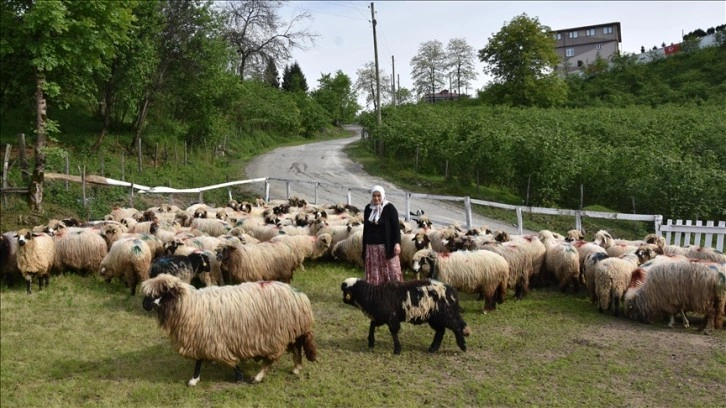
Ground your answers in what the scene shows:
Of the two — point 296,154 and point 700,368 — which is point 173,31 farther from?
point 700,368

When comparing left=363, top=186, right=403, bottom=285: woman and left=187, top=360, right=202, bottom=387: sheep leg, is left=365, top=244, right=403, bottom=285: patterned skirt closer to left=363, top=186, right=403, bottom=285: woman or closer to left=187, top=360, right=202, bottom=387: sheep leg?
left=363, top=186, right=403, bottom=285: woman

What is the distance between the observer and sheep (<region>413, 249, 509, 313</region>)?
9.41 m

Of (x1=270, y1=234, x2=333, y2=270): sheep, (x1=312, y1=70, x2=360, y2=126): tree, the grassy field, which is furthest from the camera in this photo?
(x1=312, y1=70, x2=360, y2=126): tree

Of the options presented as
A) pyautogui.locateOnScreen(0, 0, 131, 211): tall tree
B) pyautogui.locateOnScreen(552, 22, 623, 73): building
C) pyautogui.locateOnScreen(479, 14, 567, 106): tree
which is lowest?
pyautogui.locateOnScreen(0, 0, 131, 211): tall tree

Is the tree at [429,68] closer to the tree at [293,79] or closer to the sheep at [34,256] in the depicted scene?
the tree at [293,79]

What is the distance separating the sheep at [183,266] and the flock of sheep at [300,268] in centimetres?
2

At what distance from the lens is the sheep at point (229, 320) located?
6555mm

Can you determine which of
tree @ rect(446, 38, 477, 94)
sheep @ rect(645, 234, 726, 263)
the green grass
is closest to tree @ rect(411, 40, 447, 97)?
tree @ rect(446, 38, 477, 94)

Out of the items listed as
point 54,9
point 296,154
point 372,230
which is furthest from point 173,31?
point 372,230

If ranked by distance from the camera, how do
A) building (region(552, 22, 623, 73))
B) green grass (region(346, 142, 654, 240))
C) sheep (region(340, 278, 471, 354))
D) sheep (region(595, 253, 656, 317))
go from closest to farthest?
sheep (region(340, 278, 471, 354)), sheep (region(595, 253, 656, 317)), green grass (region(346, 142, 654, 240)), building (region(552, 22, 623, 73))

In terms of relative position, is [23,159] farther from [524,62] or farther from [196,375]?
[524,62]

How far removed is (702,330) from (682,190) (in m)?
11.1

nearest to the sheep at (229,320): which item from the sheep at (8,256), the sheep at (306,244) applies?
the sheep at (306,244)

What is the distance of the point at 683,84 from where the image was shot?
48625 millimetres
